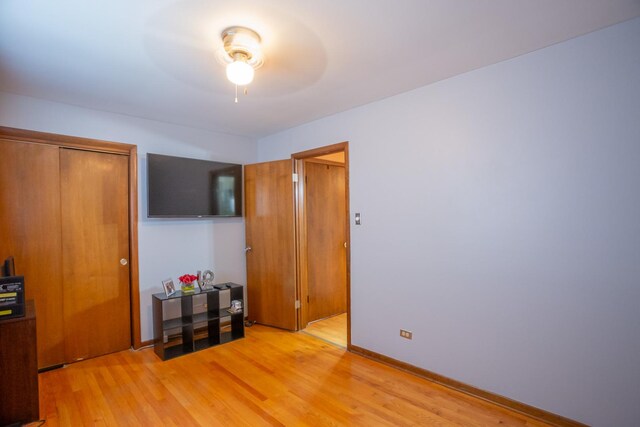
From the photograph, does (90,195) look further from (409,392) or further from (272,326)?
(409,392)

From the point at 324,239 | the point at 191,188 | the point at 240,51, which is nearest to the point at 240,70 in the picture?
the point at 240,51

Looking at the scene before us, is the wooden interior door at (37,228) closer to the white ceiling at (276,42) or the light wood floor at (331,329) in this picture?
the white ceiling at (276,42)

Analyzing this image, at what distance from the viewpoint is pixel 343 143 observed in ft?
10.7

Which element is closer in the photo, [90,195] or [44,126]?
[44,126]

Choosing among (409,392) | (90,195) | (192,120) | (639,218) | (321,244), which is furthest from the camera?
(321,244)

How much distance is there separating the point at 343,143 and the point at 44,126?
2.81m

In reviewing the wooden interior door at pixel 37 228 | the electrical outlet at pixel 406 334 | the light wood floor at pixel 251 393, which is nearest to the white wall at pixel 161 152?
the wooden interior door at pixel 37 228

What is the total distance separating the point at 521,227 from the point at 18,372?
11.9 feet

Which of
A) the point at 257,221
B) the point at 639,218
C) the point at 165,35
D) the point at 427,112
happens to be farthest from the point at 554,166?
the point at 257,221

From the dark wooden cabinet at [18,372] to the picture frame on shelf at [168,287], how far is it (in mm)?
1162

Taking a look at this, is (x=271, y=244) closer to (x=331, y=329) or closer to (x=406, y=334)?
(x=331, y=329)

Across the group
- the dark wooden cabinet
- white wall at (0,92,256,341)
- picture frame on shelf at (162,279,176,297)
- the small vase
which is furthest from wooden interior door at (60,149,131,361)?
the dark wooden cabinet

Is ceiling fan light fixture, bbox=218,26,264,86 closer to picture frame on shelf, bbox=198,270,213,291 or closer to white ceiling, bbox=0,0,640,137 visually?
white ceiling, bbox=0,0,640,137

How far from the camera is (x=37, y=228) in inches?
111
